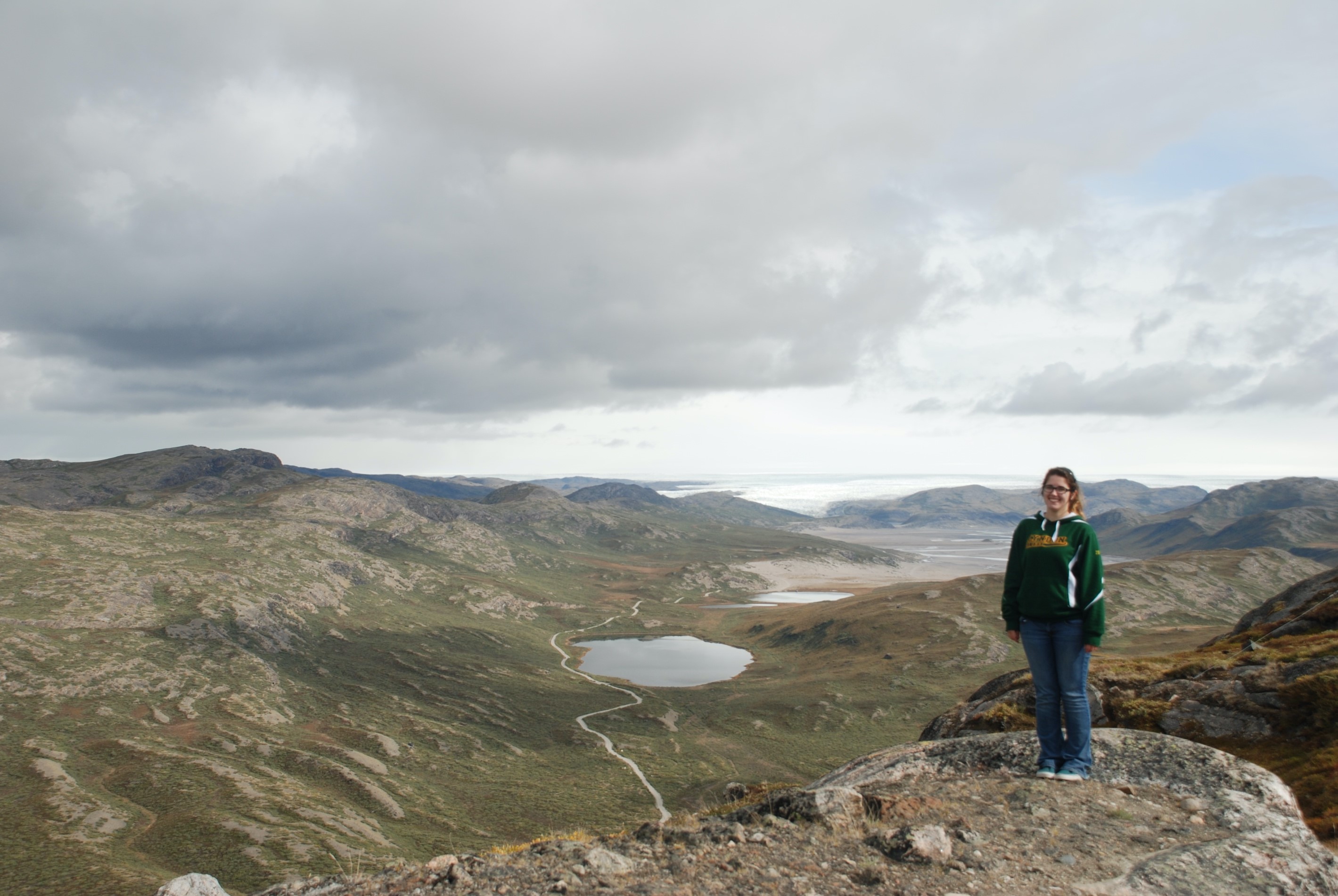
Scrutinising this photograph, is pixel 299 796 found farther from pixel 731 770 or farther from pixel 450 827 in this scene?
pixel 731 770

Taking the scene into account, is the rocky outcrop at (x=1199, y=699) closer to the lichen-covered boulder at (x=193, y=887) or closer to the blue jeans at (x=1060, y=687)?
the blue jeans at (x=1060, y=687)

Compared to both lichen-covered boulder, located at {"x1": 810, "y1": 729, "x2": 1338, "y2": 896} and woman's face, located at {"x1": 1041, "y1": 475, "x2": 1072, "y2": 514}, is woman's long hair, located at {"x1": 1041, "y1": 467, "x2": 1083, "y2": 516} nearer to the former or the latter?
woman's face, located at {"x1": 1041, "y1": 475, "x2": 1072, "y2": 514}

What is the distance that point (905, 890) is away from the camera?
42.6 feet

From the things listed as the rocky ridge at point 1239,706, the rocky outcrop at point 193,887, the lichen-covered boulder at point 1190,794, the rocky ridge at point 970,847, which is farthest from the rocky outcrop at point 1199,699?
the rocky outcrop at point 193,887

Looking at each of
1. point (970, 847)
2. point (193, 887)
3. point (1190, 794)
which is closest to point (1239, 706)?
point (1190, 794)

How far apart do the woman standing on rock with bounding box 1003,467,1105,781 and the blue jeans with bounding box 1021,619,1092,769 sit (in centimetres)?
2

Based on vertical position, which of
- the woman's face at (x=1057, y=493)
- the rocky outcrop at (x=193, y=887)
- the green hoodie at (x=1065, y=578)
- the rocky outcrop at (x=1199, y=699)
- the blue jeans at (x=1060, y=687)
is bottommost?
the rocky outcrop at (x=193, y=887)

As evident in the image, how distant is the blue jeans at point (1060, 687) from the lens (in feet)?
55.4

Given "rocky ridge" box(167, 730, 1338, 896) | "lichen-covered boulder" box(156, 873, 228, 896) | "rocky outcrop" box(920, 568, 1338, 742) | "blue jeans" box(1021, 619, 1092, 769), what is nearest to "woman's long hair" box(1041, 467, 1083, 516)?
"blue jeans" box(1021, 619, 1092, 769)

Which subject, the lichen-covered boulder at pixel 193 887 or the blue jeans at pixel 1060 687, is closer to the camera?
the blue jeans at pixel 1060 687

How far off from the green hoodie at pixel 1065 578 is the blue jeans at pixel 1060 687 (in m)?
0.35

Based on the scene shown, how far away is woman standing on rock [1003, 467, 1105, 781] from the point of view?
54.6ft

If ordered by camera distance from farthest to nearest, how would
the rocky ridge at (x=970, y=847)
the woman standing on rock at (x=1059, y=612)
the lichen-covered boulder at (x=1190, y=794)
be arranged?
the woman standing on rock at (x=1059, y=612) < the rocky ridge at (x=970, y=847) < the lichen-covered boulder at (x=1190, y=794)

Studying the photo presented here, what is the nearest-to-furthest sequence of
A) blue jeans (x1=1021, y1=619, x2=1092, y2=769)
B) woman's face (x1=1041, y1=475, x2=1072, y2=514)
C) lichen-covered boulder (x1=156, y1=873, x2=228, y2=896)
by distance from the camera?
blue jeans (x1=1021, y1=619, x2=1092, y2=769) < woman's face (x1=1041, y1=475, x2=1072, y2=514) < lichen-covered boulder (x1=156, y1=873, x2=228, y2=896)
